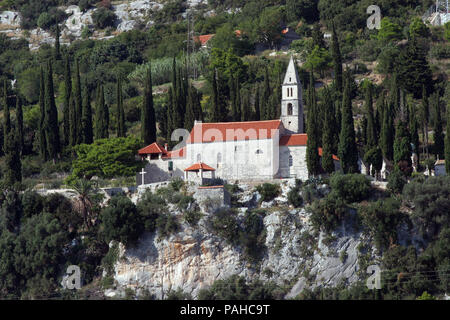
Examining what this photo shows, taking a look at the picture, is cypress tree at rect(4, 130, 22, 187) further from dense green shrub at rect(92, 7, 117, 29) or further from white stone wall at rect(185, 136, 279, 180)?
dense green shrub at rect(92, 7, 117, 29)

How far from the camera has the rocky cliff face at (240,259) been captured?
59438 millimetres

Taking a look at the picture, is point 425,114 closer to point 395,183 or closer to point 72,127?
point 395,183

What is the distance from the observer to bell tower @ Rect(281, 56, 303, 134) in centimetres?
6856

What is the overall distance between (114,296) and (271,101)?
21.9m

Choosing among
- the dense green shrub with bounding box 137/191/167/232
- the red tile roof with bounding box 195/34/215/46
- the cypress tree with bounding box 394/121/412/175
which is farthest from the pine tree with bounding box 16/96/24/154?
the red tile roof with bounding box 195/34/215/46

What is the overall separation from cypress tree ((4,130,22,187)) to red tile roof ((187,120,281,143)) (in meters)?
11.6

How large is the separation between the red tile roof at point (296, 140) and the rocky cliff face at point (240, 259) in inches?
219

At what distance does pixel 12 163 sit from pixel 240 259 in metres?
17.8

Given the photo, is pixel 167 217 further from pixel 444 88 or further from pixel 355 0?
pixel 355 0

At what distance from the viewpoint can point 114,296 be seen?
196 ft

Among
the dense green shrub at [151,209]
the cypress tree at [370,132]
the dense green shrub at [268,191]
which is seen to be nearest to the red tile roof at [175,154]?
the dense green shrub at [151,209]

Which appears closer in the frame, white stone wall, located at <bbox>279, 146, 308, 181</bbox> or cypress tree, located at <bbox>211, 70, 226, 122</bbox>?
white stone wall, located at <bbox>279, 146, 308, 181</bbox>

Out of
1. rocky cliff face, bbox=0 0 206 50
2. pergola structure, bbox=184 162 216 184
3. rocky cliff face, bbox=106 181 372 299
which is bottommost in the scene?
rocky cliff face, bbox=106 181 372 299

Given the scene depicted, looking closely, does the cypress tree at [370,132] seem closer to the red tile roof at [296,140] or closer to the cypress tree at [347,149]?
the cypress tree at [347,149]
